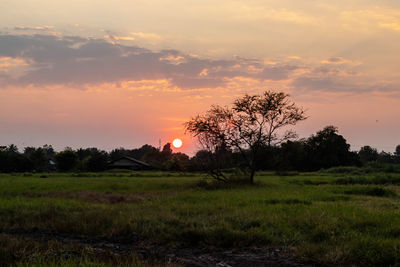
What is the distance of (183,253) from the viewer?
331 inches

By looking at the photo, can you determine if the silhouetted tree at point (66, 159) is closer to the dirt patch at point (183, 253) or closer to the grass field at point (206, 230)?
the grass field at point (206, 230)

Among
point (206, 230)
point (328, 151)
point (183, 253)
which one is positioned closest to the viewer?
point (183, 253)

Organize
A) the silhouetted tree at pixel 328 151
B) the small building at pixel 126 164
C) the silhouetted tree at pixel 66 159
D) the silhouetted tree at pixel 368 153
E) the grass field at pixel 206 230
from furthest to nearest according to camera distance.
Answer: the silhouetted tree at pixel 368 153, the small building at pixel 126 164, the silhouetted tree at pixel 328 151, the silhouetted tree at pixel 66 159, the grass field at pixel 206 230

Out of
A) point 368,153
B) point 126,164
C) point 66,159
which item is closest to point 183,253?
point 66,159

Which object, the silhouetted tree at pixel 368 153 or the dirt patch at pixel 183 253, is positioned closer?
the dirt patch at pixel 183 253

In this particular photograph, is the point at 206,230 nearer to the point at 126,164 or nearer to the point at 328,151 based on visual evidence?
the point at 328,151

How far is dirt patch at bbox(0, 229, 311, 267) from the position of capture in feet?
24.8

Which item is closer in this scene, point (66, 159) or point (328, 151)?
point (66, 159)

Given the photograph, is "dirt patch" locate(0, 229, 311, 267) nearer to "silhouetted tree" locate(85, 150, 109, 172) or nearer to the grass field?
the grass field

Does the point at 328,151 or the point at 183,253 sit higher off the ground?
the point at 328,151

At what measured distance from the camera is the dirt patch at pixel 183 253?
7.55 metres

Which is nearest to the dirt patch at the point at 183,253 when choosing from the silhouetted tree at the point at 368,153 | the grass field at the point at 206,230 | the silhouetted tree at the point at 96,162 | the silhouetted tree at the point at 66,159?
the grass field at the point at 206,230

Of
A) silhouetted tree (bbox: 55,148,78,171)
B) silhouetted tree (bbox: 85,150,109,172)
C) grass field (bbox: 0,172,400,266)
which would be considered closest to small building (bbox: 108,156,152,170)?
silhouetted tree (bbox: 85,150,109,172)

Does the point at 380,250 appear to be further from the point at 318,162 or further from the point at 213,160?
the point at 318,162
